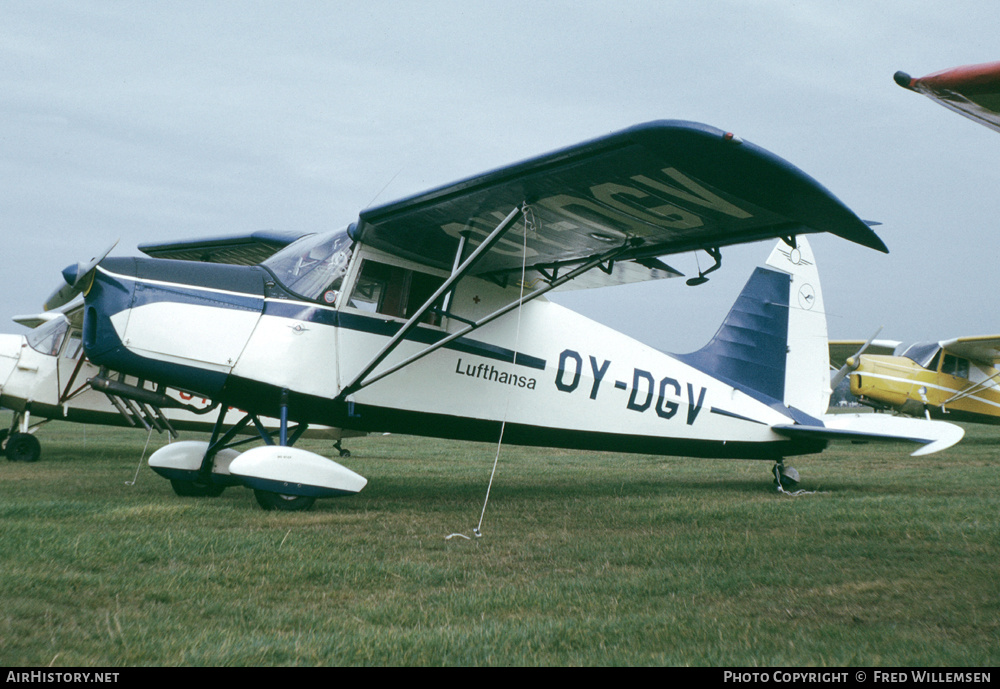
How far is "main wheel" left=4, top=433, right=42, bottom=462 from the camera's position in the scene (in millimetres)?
10109

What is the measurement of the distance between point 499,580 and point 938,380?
68.0ft

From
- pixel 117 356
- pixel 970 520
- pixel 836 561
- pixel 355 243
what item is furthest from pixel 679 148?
pixel 117 356

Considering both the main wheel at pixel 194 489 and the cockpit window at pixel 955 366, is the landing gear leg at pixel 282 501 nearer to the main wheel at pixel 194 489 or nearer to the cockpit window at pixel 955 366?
the main wheel at pixel 194 489

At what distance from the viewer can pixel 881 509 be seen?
600 centimetres

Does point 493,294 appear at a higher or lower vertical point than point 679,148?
lower

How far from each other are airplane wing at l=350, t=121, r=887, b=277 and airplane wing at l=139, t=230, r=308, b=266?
299 centimetres

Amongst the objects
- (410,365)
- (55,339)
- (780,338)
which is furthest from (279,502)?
(55,339)

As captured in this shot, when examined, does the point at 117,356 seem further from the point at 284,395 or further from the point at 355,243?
the point at 355,243

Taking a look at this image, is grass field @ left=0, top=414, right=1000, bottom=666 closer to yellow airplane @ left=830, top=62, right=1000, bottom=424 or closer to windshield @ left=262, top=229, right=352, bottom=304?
windshield @ left=262, top=229, right=352, bottom=304

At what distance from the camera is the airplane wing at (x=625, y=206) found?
4266 mm

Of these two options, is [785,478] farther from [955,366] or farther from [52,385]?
[955,366]

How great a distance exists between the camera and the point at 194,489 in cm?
683

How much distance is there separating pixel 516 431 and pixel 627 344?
Answer: 66.2 inches

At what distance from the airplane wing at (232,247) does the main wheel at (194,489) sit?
3293 millimetres
